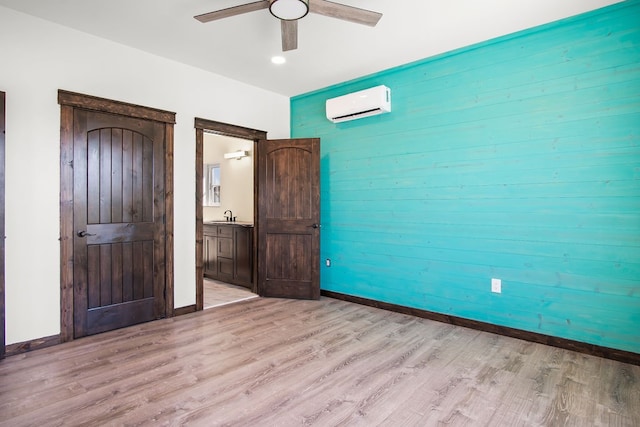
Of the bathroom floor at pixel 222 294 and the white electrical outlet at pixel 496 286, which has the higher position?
the white electrical outlet at pixel 496 286

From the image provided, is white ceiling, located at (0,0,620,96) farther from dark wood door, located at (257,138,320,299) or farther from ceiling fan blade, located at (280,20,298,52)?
dark wood door, located at (257,138,320,299)

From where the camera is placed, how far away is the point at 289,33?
2.61m

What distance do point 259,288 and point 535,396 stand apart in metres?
3.30

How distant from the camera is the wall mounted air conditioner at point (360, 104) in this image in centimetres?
389

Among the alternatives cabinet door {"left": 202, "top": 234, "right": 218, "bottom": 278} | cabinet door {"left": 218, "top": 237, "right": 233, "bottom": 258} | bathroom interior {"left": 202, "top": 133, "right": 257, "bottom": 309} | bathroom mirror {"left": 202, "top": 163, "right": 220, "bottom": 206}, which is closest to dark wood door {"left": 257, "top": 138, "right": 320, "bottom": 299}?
bathroom interior {"left": 202, "top": 133, "right": 257, "bottom": 309}

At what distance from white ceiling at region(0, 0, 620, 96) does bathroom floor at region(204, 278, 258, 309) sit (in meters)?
2.79

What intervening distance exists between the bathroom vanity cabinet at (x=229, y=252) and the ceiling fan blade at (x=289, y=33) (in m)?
2.73

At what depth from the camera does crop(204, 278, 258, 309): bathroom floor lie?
4.38 metres

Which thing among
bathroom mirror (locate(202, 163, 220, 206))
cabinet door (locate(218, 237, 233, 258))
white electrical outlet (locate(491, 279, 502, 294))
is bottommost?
white electrical outlet (locate(491, 279, 502, 294))

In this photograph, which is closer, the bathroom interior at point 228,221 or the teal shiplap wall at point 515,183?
the teal shiplap wall at point 515,183

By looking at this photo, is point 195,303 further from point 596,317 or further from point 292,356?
point 596,317

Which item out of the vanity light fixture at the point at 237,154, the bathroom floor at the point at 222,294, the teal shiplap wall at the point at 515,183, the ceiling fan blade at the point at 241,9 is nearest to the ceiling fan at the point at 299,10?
the ceiling fan blade at the point at 241,9

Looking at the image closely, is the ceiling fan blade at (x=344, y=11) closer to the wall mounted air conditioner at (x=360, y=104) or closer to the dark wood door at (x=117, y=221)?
the wall mounted air conditioner at (x=360, y=104)

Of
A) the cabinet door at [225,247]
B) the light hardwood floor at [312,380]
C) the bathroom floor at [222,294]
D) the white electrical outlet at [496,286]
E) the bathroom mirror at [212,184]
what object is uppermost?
the bathroom mirror at [212,184]
